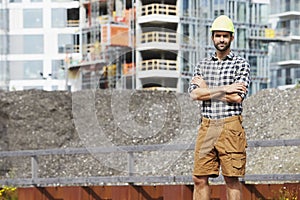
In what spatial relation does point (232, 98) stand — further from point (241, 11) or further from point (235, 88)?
point (241, 11)

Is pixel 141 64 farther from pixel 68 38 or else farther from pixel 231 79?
pixel 231 79

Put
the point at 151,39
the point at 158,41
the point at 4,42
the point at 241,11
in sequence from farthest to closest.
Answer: the point at 4,42 → the point at 241,11 → the point at 151,39 → the point at 158,41

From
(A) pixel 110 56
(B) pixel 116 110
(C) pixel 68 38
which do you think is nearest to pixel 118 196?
(B) pixel 116 110

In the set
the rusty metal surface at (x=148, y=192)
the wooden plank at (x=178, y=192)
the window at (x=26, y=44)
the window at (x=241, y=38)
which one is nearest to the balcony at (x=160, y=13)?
the window at (x=241, y=38)

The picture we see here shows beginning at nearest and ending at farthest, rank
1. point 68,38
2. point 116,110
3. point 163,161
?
point 163,161
point 116,110
point 68,38

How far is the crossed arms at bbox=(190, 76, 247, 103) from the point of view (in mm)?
9305

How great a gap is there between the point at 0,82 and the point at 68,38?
229 inches

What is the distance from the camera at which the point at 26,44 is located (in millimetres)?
55688

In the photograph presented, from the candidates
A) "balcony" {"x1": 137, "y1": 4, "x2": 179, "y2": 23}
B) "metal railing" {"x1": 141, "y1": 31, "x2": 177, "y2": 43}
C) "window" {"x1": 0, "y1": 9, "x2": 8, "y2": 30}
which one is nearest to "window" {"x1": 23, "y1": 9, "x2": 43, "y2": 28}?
"window" {"x1": 0, "y1": 9, "x2": 8, "y2": 30}

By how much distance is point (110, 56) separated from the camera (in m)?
48.8

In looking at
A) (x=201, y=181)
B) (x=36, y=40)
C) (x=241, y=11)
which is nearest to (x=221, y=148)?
(x=201, y=181)

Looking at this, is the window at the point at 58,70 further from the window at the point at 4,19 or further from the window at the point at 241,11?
the window at the point at 241,11

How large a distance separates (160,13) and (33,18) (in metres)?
12.7

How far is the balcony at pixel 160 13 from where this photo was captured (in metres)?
45.8
